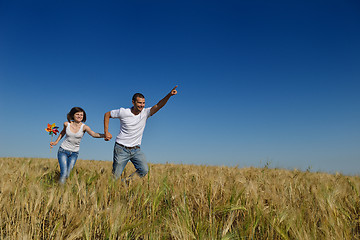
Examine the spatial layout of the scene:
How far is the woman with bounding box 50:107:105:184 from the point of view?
15.6 feet

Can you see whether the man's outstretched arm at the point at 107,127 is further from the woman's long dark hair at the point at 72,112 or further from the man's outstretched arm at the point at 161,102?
the man's outstretched arm at the point at 161,102

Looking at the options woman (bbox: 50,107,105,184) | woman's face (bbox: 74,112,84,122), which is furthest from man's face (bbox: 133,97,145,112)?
woman's face (bbox: 74,112,84,122)

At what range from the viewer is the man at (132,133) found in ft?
15.3

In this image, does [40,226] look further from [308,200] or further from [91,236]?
[308,200]

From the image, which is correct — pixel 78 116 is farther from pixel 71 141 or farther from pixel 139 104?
pixel 139 104

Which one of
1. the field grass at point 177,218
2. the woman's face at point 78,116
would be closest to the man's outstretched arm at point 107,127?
the woman's face at point 78,116

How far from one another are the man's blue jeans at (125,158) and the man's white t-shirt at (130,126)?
12 cm

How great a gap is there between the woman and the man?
53 cm

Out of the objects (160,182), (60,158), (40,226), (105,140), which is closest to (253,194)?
(160,182)

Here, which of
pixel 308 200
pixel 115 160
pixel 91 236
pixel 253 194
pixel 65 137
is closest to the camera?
pixel 91 236

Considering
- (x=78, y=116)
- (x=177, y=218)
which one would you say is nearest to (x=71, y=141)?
(x=78, y=116)

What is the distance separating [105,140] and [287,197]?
11.8ft

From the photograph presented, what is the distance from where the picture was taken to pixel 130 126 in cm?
479

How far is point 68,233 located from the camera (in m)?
1.69
